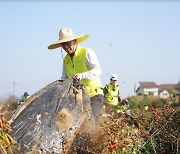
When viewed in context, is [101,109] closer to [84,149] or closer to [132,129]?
[132,129]

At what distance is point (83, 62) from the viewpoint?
6227 millimetres

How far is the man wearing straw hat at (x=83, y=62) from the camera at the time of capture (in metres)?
6.06

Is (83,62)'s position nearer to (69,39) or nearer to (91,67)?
(91,67)

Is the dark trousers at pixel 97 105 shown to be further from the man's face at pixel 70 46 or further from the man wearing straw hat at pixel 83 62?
the man's face at pixel 70 46

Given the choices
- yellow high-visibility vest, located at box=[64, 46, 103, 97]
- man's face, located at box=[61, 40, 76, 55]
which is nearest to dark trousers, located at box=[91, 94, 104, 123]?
yellow high-visibility vest, located at box=[64, 46, 103, 97]

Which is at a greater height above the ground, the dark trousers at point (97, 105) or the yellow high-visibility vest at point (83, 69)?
the yellow high-visibility vest at point (83, 69)

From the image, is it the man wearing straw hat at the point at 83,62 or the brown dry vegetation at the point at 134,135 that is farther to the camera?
the man wearing straw hat at the point at 83,62

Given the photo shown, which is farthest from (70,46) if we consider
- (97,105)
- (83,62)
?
(97,105)

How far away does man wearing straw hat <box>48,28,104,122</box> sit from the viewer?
6.06m

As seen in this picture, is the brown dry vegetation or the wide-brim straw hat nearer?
the brown dry vegetation

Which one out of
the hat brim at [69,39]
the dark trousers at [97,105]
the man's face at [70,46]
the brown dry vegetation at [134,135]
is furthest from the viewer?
the man's face at [70,46]

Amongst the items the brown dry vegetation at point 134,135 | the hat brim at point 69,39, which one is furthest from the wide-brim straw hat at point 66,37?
the brown dry vegetation at point 134,135

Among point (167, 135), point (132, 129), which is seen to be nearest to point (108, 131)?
point (132, 129)

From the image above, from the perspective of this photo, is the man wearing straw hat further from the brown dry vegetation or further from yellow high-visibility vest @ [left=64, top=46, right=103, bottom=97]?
the brown dry vegetation
